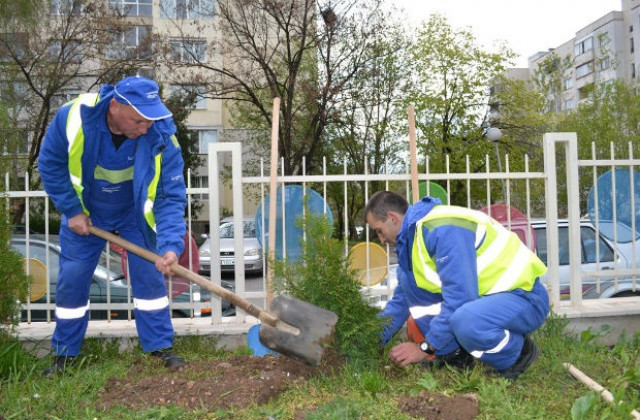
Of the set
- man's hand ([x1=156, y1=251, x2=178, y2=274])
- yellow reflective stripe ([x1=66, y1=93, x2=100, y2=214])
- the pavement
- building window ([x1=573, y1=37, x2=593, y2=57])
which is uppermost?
building window ([x1=573, y1=37, x2=593, y2=57])

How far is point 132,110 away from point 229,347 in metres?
2.10

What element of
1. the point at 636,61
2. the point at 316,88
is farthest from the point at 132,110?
the point at 636,61

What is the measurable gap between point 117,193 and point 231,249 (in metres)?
8.47

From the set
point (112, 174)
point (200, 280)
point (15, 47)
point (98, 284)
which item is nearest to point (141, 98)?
point (112, 174)

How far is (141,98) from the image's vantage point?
134 inches

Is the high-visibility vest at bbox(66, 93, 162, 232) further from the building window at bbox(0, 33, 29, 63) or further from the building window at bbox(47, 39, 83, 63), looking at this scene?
the building window at bbox(47, 39, 83, 63)

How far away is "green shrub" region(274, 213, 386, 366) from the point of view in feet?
11.4

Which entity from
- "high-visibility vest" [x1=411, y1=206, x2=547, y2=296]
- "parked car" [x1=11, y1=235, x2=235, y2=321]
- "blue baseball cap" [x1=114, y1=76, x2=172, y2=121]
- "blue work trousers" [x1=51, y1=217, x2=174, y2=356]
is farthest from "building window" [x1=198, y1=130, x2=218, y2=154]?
"high-visibility vest" [x1=411, y1=206, x2=547, y2=296]

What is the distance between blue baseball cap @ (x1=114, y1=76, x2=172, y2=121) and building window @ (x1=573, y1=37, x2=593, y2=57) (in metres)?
60.9

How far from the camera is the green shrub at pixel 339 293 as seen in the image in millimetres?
3482

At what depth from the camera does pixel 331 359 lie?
3480mm

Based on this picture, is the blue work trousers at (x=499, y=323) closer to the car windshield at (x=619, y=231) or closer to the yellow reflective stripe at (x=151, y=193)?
the yellow reflective stripe at (x=151, y=193)

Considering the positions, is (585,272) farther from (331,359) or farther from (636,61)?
(636,61)

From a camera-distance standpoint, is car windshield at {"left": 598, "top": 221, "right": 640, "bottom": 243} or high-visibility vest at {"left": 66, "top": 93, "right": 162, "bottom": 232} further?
car windshield at {"left": 598, "top": 221, "right": 640, "bottom": 243}
